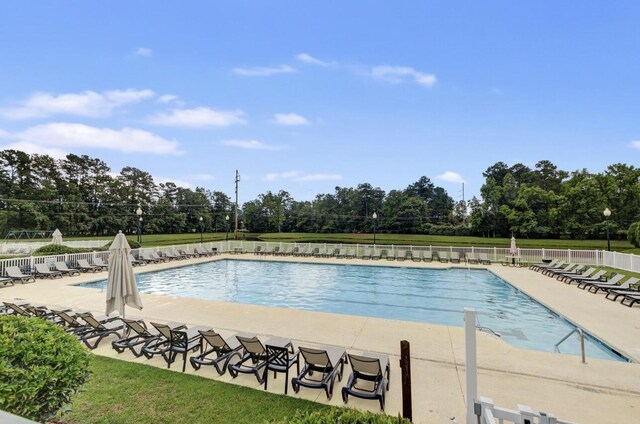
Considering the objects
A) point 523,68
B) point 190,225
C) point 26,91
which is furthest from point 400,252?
point 190,225

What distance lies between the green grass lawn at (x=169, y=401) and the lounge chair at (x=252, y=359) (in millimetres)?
296

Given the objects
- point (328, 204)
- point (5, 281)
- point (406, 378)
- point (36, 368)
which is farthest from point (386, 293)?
point (328, 204)

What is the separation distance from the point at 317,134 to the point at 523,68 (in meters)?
17.1

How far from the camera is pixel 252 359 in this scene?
5.60 metres

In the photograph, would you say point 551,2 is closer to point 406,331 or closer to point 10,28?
point 406,331

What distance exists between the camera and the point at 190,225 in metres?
55.2

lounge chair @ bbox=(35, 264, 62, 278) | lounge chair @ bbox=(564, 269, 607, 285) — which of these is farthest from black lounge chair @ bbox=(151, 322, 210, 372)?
lounge chair @ bbox=(564, 269, 607, 285)

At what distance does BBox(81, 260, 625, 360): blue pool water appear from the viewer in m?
9.43

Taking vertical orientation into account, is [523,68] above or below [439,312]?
above

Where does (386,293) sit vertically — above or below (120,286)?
below

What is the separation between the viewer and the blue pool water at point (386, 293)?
9430mm

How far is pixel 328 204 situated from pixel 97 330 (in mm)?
48701

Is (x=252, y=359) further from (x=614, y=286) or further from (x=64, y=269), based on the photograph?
(x=64, y=269)

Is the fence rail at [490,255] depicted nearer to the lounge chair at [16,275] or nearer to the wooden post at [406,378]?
the lounge chair at [16,275]
